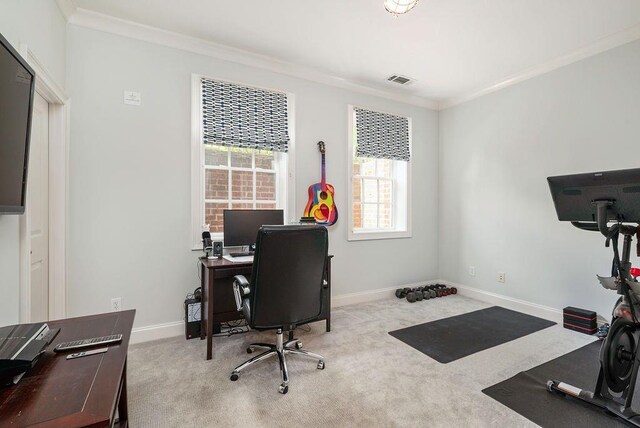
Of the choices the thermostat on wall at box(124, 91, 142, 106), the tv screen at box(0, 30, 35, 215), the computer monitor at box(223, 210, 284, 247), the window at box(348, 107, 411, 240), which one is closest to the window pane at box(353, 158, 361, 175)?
the window at box(348, 107, 411, 240)

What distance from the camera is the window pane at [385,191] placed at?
4156mm

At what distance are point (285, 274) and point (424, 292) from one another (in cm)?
261

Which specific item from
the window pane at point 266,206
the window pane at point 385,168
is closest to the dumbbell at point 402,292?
the window pane at point 385,168

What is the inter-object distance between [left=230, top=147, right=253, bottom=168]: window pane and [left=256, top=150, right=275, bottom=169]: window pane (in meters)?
0.08

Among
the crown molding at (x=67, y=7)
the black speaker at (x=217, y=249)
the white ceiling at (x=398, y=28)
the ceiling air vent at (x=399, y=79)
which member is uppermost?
the ceiling air vent at (x=399, y=79)

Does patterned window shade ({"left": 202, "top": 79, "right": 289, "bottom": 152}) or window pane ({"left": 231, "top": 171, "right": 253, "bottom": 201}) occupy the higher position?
patterned window shade ({"left": 202, "top": 79, "right": 289, "bottom": 152})

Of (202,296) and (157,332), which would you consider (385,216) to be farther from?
(157,332)

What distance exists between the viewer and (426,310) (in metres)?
3.48

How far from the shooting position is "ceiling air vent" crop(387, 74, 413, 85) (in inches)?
140

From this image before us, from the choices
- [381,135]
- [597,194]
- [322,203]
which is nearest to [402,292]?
[322,203]

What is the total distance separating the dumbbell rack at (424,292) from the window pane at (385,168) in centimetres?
157

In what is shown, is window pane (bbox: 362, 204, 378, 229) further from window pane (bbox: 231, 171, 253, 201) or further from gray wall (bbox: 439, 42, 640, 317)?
window pane (bbox: 231, 171, 253, 201)

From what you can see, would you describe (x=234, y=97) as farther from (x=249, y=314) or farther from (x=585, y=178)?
(x=585, y=178)

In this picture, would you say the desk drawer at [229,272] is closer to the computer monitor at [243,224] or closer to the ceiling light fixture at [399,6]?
the computer monitor at [243,224]
